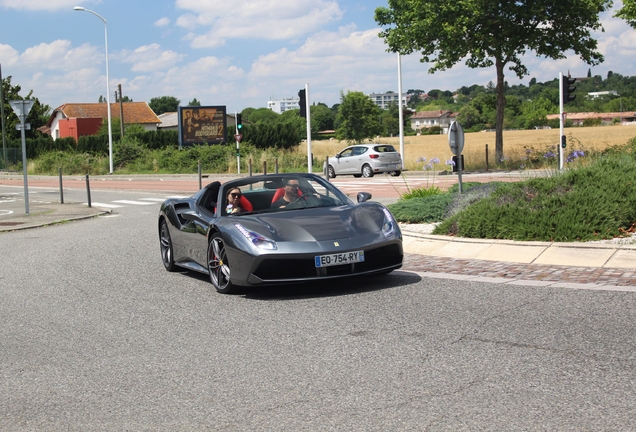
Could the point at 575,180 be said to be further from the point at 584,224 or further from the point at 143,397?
the point at 143,397

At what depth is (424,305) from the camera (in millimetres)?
7547

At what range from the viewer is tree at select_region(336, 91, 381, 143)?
9325 centimetres

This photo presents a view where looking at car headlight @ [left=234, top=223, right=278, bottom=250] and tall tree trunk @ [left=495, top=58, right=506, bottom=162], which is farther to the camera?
tall tree trunk @ [left=495, top=58, right=506, bottom=162]

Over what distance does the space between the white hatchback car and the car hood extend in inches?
1089

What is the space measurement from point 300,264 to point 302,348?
194cm

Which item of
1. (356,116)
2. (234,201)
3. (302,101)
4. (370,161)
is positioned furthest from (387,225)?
(356,116)

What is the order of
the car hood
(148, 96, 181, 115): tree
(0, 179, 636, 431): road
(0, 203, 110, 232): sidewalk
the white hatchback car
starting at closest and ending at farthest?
(0, 179, 636, 431): road, the car hood, (0, 203, 110, 232): sidewalk, the white hatchback car, (148, 96, 181, 115): tree

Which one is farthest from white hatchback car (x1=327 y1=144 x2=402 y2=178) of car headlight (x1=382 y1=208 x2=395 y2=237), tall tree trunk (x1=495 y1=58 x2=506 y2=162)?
car headlight (x1=382 y1=208 x2=395 y2=237)

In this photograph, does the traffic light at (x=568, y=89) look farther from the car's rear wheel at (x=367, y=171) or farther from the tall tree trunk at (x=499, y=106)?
the car's rear wheel at (x=367, y=171)

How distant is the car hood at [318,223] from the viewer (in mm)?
8211

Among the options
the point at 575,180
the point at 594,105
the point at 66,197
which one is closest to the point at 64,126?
the point at 66,197

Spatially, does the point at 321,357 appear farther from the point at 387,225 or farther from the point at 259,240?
the point at 387,225

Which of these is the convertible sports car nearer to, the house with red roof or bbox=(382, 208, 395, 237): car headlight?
bbox=(382, 208, 395, 237): car headlight

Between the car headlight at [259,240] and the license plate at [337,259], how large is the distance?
1.46 feet
